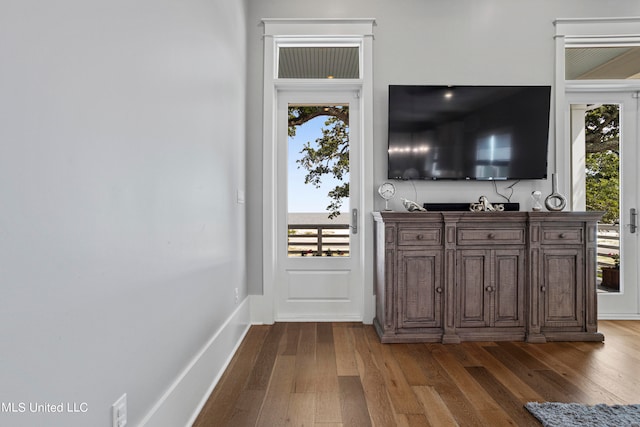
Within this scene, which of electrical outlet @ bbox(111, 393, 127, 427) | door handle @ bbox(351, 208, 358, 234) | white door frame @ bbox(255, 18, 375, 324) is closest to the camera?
electrical outlet @ bbox(111, 393, 127, 427)

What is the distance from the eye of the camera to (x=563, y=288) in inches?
110

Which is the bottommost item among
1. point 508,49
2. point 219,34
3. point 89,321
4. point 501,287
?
point 501,287

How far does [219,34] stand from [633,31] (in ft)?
12.4

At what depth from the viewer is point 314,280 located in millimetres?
3355

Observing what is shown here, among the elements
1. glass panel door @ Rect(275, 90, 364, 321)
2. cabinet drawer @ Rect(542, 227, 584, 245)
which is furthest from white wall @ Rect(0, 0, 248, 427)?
cabinet drawer @ Rect(542, 227, 584, 245)

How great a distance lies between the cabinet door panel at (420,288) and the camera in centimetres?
276

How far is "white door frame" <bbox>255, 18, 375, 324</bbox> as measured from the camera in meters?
3.21

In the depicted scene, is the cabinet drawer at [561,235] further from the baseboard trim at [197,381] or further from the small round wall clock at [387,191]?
the baseboard trim at [197,381]

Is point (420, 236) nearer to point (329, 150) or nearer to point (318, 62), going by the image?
point (329, 150)

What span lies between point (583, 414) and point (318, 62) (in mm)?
3201

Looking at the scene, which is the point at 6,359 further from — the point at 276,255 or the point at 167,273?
the point at 276,255

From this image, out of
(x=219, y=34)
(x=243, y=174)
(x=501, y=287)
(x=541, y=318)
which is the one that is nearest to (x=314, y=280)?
(x=243, y=174)

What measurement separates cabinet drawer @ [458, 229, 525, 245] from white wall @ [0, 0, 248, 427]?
2.00m

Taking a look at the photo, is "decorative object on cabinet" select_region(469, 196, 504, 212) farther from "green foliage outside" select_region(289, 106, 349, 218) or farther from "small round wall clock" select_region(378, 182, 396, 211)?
"green foliage outside" select_region(289, 106, 349, 218)
